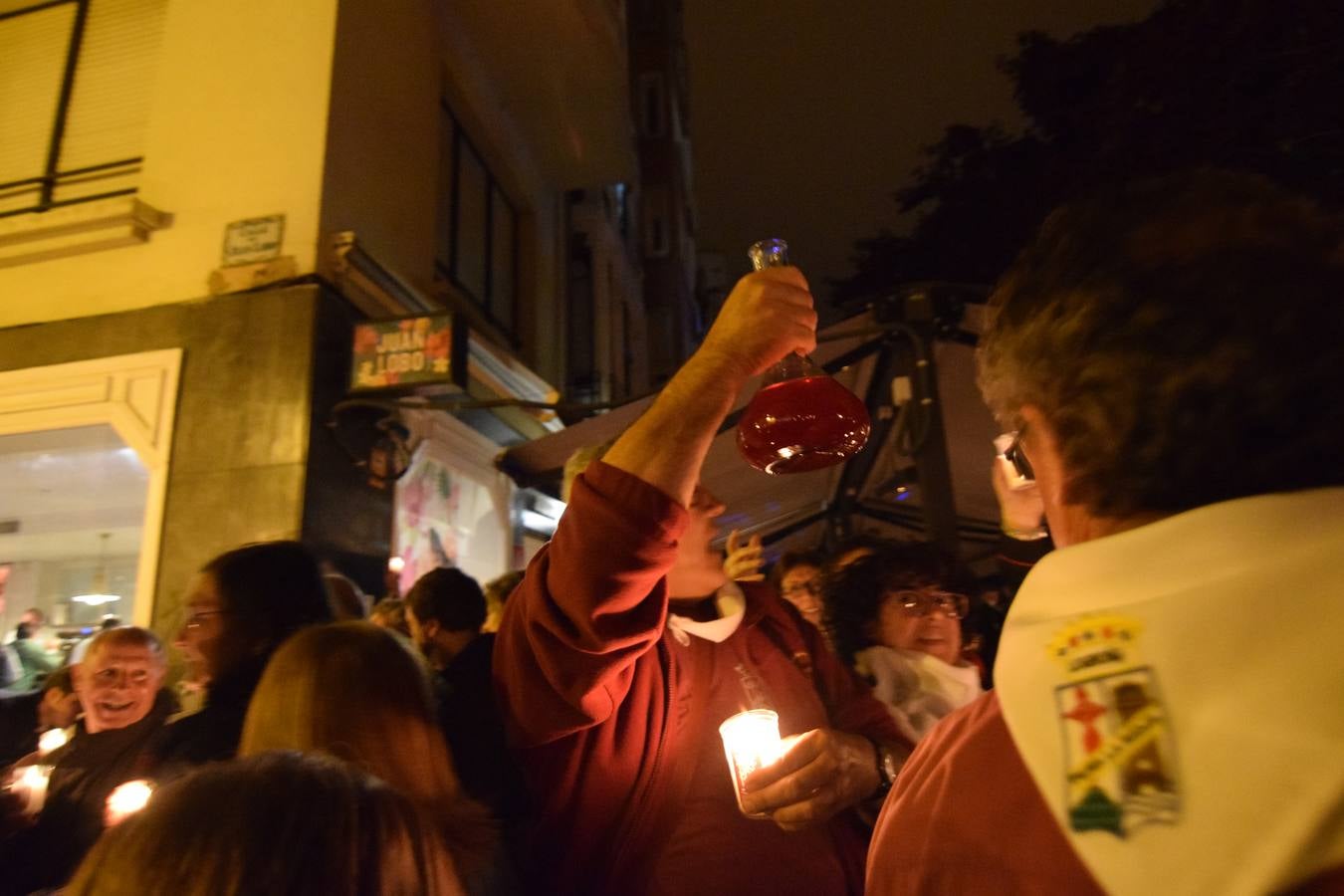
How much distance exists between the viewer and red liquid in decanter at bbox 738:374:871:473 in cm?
180

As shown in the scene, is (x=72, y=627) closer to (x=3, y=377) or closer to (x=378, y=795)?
(x=3, y=377)

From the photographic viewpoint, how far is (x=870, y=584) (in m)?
2.93

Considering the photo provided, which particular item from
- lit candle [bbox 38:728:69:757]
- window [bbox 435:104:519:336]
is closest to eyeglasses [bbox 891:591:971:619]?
lit candle [bbox 38:728:69:757]

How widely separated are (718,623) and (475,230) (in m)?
8.24

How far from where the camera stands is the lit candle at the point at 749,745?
1393 mm

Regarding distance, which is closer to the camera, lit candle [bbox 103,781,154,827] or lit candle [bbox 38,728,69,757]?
lit candle [bbox 103,781,154,827]

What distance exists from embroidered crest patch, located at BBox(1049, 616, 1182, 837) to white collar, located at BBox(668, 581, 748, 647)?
3.53 feet

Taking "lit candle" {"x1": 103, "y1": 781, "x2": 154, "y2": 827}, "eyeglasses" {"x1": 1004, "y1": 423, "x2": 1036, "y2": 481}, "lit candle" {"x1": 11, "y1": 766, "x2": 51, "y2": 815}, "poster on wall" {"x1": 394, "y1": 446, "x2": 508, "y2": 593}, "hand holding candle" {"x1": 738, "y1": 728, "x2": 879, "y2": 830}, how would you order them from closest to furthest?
"eyeglasses" {"x1": 1004, "y1": 423, "x2": 1036, "y2": 481}
"hand holding candle" {"x1": 738, "y1": 728, "x2": 879, "y2": 830}
"lit candle" {"x1": 103, "y1": 781, "x2": 154, "y2": 827}
"lit candle" {"x1": 11, "y1": 766, "x2": 51, "y2": 815}
"poster on wall" {"x1": 394, "y1": 446, "x2": 508, "y2": 593}

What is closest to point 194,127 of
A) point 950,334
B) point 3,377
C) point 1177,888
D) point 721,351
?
point 3,377

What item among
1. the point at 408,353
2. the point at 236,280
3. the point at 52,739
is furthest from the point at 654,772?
the point at 236,280

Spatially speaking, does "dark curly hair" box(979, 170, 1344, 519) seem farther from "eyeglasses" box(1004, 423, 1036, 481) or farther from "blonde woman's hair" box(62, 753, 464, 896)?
"blonde woman's hair" box(62, 753, 464, 896)

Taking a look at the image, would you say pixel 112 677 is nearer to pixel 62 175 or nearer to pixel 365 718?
pixel 365 718

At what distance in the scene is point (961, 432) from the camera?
783cm

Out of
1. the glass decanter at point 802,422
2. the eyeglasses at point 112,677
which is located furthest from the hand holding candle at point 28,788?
the glass decanter at point 802,422
